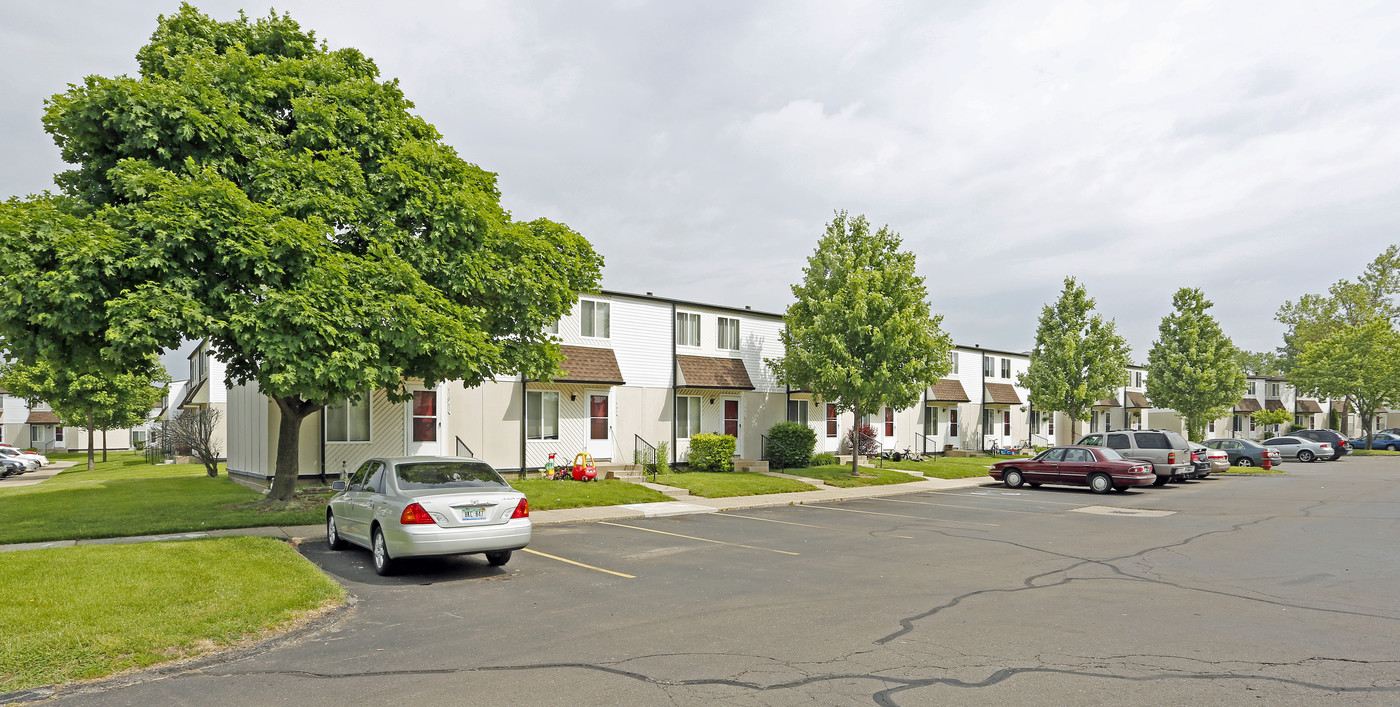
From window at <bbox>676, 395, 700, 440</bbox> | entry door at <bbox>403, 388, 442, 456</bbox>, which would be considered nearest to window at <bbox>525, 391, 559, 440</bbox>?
entry door at <bbox>403, 388, 442, 456</bbox>

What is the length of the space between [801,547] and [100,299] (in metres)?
11.9

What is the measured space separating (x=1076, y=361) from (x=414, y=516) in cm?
3396

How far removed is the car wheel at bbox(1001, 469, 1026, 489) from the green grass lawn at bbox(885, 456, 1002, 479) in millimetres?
2019

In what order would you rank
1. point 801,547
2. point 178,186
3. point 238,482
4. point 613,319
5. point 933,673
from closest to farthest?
point 933,673
point 178,186
point 801,547
point 238,482
point 613,319

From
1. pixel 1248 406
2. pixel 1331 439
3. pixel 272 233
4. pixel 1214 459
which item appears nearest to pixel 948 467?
pixel 1214 459

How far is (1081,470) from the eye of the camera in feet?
78.4

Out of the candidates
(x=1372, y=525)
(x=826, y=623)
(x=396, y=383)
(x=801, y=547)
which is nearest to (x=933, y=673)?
(x=826, y=623)

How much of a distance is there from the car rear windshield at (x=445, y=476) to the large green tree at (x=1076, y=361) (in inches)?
1237

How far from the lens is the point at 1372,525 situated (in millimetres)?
15391

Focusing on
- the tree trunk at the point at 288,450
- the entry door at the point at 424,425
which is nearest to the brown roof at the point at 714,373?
the entry door at the point at 424,425

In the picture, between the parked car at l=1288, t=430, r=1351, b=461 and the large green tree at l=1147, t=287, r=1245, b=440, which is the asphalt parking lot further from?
the parked car at l=1288, t=430, r=1351, b=461

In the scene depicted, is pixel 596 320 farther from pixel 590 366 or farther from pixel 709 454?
pixel 709 454

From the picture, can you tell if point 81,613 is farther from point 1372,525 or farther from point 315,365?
point 1372,525

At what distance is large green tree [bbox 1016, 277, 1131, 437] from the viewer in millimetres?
35625
